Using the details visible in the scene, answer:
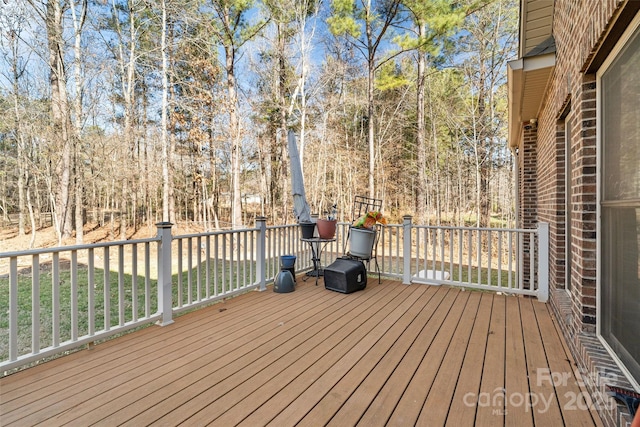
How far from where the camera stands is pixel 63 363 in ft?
7.63

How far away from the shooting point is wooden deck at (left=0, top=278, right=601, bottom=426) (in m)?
1.74

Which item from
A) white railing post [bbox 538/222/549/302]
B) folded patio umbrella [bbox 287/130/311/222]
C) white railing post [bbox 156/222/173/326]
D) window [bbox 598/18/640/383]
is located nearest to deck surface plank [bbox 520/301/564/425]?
window [bbox 598/18/640/383]

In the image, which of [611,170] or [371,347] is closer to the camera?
[611,170]

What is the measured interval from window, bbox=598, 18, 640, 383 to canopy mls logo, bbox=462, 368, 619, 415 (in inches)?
11.2

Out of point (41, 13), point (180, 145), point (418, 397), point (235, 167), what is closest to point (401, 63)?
point (235, 167)

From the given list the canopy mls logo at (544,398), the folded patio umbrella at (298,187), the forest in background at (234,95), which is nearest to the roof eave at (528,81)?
the canopy mls logo at (544,398)

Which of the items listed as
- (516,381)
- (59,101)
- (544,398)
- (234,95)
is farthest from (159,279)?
(234,95)

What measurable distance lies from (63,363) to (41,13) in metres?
9.91

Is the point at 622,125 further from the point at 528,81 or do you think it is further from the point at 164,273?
the point at 164,273

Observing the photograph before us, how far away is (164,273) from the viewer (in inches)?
119

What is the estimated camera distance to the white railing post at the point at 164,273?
3031 millimetres

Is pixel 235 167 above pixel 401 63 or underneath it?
underneath

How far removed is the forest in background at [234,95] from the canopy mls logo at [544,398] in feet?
30.8

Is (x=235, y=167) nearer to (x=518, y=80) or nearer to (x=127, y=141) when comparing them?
(x=127, y=141)
